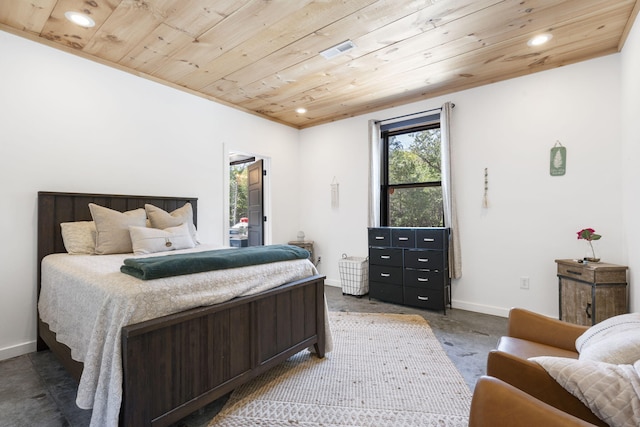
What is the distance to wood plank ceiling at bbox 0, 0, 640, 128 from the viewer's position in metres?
2.22

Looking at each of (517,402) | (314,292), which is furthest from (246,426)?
(517,402)

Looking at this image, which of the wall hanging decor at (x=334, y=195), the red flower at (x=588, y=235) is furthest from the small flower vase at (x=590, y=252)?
the wall hanging decor at (x=334, y=195)

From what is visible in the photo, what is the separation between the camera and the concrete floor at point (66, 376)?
1.68 metres

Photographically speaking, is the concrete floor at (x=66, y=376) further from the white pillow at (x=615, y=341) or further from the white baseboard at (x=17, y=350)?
the white pillow at (x=615, y=341)

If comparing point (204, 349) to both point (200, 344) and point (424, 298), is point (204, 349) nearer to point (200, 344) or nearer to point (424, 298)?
point (200, 344)

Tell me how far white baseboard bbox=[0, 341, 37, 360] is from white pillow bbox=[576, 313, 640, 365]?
3705mm

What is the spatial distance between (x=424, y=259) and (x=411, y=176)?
124 centimetres

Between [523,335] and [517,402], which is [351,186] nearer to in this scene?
[523,335]

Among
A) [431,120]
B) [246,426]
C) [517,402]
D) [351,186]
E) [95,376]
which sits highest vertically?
[431,120]

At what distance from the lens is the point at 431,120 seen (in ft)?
13.0

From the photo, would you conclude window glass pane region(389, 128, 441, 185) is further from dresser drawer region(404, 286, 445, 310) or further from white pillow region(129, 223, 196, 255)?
white pillow region(129, 223, 196, 255)

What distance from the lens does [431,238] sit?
352 centimetres

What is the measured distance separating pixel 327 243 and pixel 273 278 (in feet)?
9.47

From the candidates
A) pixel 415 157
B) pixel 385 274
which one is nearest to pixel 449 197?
pixel 415 157
